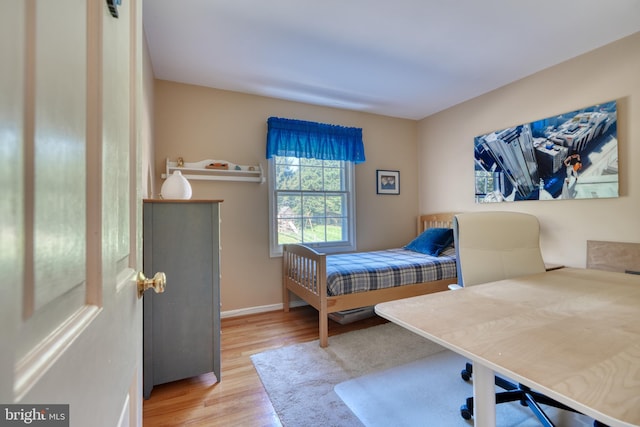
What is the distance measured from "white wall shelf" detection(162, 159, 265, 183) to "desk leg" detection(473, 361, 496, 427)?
8.56 feet

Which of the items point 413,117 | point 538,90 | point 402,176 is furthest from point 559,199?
point 413,117

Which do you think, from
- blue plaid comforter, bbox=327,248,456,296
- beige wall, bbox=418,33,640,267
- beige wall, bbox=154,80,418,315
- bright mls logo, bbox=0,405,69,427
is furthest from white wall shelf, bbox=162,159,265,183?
bright mls logo, bbox=0,405,69,427

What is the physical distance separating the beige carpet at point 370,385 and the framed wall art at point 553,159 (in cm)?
181

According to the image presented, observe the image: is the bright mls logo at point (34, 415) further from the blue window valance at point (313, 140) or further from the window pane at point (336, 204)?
the window pane at point (336, 204)

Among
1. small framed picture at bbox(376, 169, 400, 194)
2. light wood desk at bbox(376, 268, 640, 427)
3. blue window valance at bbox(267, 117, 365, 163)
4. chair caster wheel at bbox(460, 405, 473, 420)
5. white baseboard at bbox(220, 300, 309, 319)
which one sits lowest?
chair caster wheel at bbox(460, 405, 473, 420)

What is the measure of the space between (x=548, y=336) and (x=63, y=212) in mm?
1171

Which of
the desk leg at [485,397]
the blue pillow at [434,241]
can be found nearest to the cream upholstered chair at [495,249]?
the desk leg at [485,397]

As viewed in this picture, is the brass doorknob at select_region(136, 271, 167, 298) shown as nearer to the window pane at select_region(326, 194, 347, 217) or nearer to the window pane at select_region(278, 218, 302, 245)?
the window pane at select_region(278, 218, 302, 245)

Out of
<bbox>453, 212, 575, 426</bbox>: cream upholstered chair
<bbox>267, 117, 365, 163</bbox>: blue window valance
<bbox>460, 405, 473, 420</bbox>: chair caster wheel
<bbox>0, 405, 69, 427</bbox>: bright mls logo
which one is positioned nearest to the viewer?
<bbox>0, 405, 69, 427</bbox>: bright mls logo

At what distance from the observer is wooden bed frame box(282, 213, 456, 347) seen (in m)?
2.31

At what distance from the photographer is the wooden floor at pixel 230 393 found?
1.52 meters

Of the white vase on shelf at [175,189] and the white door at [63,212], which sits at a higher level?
the white vase on shelf at [175,189]

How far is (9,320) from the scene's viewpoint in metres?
0.23

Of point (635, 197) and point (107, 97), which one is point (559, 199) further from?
point (107, 97)
